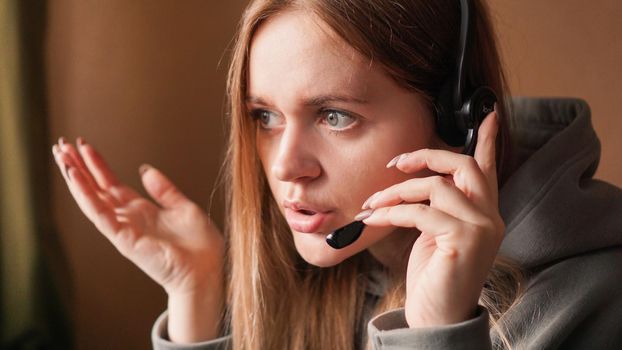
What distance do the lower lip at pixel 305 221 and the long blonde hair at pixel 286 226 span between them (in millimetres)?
168

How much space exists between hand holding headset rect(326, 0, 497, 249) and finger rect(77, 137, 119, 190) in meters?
0.50

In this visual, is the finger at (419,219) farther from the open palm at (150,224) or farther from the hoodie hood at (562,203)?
the open palm at (150,224)

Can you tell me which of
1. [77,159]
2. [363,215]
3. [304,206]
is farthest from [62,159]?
[363,215]

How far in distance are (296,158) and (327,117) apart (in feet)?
0.23

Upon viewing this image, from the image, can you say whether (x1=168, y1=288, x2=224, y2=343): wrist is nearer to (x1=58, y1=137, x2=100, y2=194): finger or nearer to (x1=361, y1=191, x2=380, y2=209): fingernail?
(x1=58, y1=137, x2=100, y2=194): finger

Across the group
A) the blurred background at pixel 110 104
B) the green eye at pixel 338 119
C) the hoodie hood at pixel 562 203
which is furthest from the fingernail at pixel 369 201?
the blurred background at pixel 110 104

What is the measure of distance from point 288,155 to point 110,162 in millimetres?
690

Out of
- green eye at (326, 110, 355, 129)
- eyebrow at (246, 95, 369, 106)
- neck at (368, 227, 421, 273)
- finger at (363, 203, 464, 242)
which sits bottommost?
neck at (368, 227, 421, 273)

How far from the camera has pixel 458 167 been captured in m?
0.92

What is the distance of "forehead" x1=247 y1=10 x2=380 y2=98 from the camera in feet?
3.22

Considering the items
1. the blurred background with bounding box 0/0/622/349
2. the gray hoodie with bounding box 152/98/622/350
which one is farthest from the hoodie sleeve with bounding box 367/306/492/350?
the blurred background with bounding box 0/0/622/349

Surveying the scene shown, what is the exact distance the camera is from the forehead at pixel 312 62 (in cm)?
98

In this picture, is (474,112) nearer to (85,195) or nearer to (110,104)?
(85,195)

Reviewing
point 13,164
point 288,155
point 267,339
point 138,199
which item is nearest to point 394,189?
point 288,155
